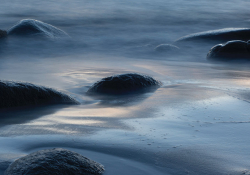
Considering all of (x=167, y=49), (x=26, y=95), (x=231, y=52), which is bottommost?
(x=26, y=95)

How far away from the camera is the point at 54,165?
2.13 meters

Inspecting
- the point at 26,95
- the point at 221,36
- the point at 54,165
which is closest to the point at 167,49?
the point at 221,36

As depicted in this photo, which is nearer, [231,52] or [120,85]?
[120,85]

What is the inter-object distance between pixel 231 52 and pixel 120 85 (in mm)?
4710

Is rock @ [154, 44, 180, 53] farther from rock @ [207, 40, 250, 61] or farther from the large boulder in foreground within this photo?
the large boulder in foreground

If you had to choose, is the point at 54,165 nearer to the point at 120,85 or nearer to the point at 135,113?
the point at 135,113

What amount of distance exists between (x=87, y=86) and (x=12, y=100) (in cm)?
169

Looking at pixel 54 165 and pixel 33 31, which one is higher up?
pixel 33 31

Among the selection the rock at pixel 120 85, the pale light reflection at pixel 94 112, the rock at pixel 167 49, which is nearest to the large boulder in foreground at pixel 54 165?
the pale light reflection at pixel 94 112

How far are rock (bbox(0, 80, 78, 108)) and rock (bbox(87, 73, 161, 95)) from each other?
0.70 metres

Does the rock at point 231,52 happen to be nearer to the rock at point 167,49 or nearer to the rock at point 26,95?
the rock at point 167,49

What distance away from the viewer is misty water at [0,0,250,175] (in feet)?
8.37

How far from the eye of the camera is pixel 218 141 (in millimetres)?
2867

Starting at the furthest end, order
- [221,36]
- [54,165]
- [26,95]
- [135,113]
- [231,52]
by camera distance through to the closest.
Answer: [221,36] → [231,52] → [26,95] → [135,113] → [54,165]
